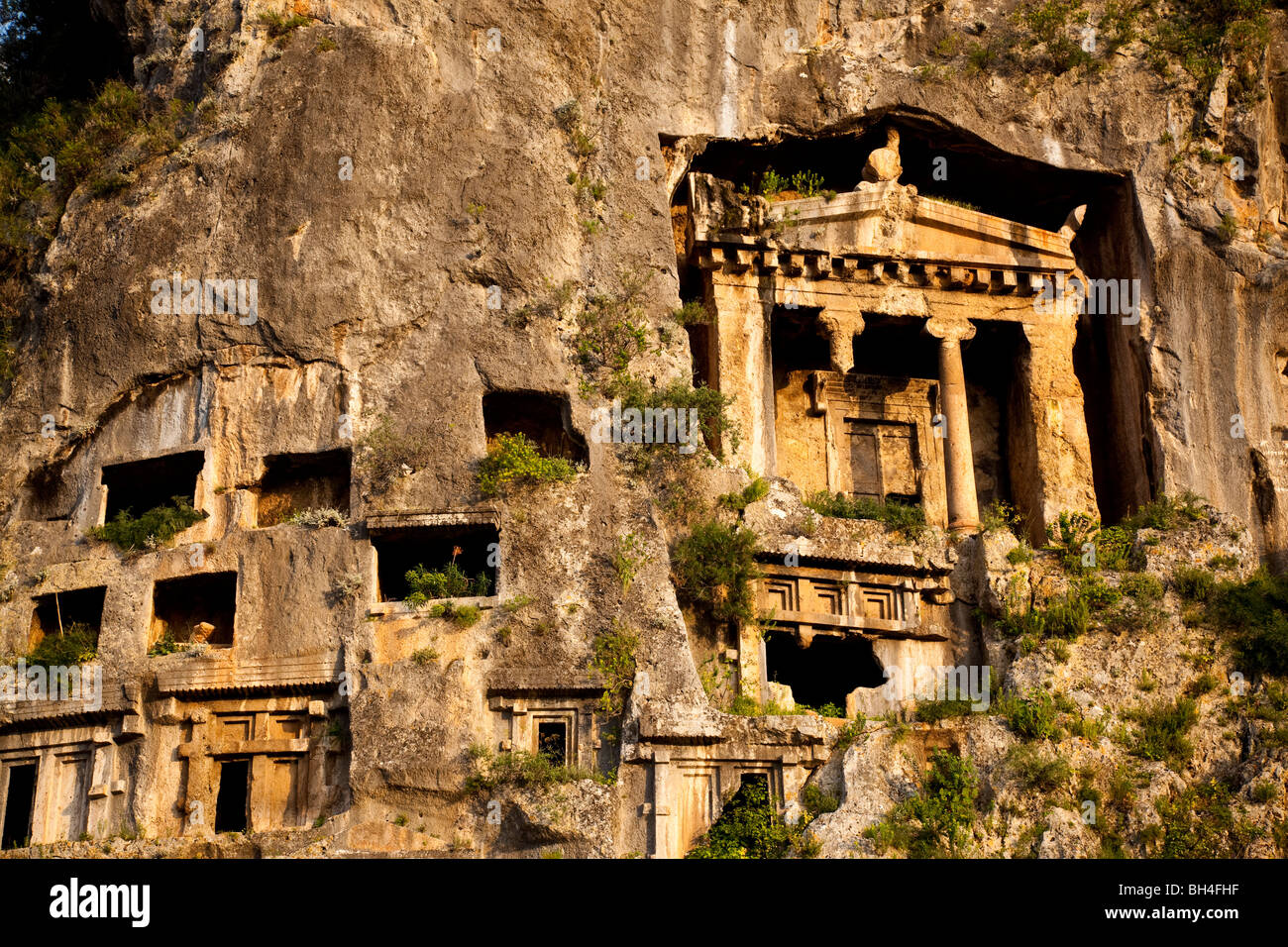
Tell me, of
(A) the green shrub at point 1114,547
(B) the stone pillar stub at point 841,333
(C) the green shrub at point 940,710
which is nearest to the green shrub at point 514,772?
(C) the green shrub at point 940,710

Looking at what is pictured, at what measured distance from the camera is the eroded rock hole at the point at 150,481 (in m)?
26.5

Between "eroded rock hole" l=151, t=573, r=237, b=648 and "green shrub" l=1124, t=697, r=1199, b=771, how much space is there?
46.0 feet

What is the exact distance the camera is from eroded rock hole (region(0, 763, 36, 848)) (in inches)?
979

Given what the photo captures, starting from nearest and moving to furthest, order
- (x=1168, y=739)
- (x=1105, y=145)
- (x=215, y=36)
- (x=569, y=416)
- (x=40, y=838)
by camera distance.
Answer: (x=1168, y=739), (x=40, y=838), (x=569, y=416), (x=215, y=36), (x=1105, y=145)

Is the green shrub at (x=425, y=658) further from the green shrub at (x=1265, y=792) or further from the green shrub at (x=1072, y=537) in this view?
the green shrub at (x=1265, y=792)

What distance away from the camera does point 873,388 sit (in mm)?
32562

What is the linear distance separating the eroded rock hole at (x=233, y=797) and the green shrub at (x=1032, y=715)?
1147 centimetres

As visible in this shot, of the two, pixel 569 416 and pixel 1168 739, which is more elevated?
pixel 569 416

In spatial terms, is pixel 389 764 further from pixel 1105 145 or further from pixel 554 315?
pixel 1105 145

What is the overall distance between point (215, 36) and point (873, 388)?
14520 millimetres

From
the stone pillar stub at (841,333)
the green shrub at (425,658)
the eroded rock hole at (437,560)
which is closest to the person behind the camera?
the green shrub at (425,658)

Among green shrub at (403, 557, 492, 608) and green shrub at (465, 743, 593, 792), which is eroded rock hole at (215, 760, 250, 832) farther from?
green shrub at (465, 743, 593, 792)

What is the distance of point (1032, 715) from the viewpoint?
2272 cm

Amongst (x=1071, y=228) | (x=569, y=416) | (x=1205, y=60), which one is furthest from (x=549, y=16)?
(x=1205, y=60)
